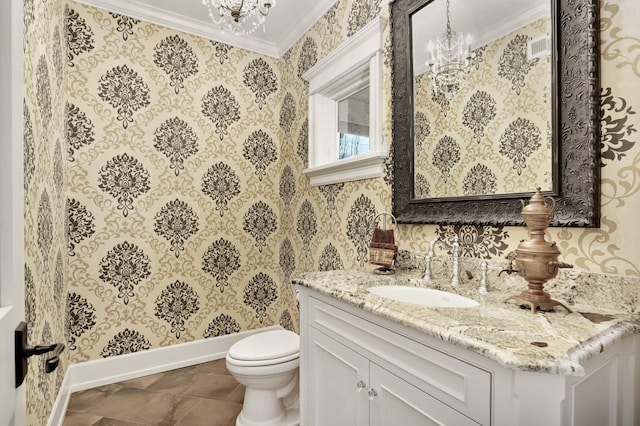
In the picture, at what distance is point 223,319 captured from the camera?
2758 millimetres

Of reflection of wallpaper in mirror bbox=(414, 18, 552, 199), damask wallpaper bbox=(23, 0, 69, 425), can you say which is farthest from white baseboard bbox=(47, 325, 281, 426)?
reflection of wallpaper in mirror bbox=(414, 18, 552, 199)

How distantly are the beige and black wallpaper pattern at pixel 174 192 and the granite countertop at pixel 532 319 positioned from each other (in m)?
0.26

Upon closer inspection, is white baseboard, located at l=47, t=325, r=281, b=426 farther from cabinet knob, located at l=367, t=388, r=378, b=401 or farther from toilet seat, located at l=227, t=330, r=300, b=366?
cabinet knob, located at l=367, t=388, r=378, b=401

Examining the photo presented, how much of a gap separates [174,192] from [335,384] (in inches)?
75.0

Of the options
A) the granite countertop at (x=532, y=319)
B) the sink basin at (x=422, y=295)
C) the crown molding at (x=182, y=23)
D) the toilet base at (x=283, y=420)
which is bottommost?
the toilet base at (x=283, y=420)

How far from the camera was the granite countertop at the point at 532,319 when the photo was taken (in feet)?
2.23

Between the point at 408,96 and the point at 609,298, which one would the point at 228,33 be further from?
the point at 609,298

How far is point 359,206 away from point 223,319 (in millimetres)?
1559

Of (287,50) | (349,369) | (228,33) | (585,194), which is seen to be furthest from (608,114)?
(228,33)

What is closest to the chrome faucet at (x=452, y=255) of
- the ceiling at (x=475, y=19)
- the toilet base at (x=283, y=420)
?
the ceiling at (x=475, y=19)

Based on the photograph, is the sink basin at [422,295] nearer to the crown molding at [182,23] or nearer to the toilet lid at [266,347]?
the toilet lid at [266,347]

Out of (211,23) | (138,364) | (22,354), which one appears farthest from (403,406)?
(211,23)

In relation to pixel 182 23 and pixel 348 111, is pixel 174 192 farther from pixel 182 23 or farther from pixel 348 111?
pixel 348 111

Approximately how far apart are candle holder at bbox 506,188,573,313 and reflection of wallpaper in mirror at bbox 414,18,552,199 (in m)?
0.23
